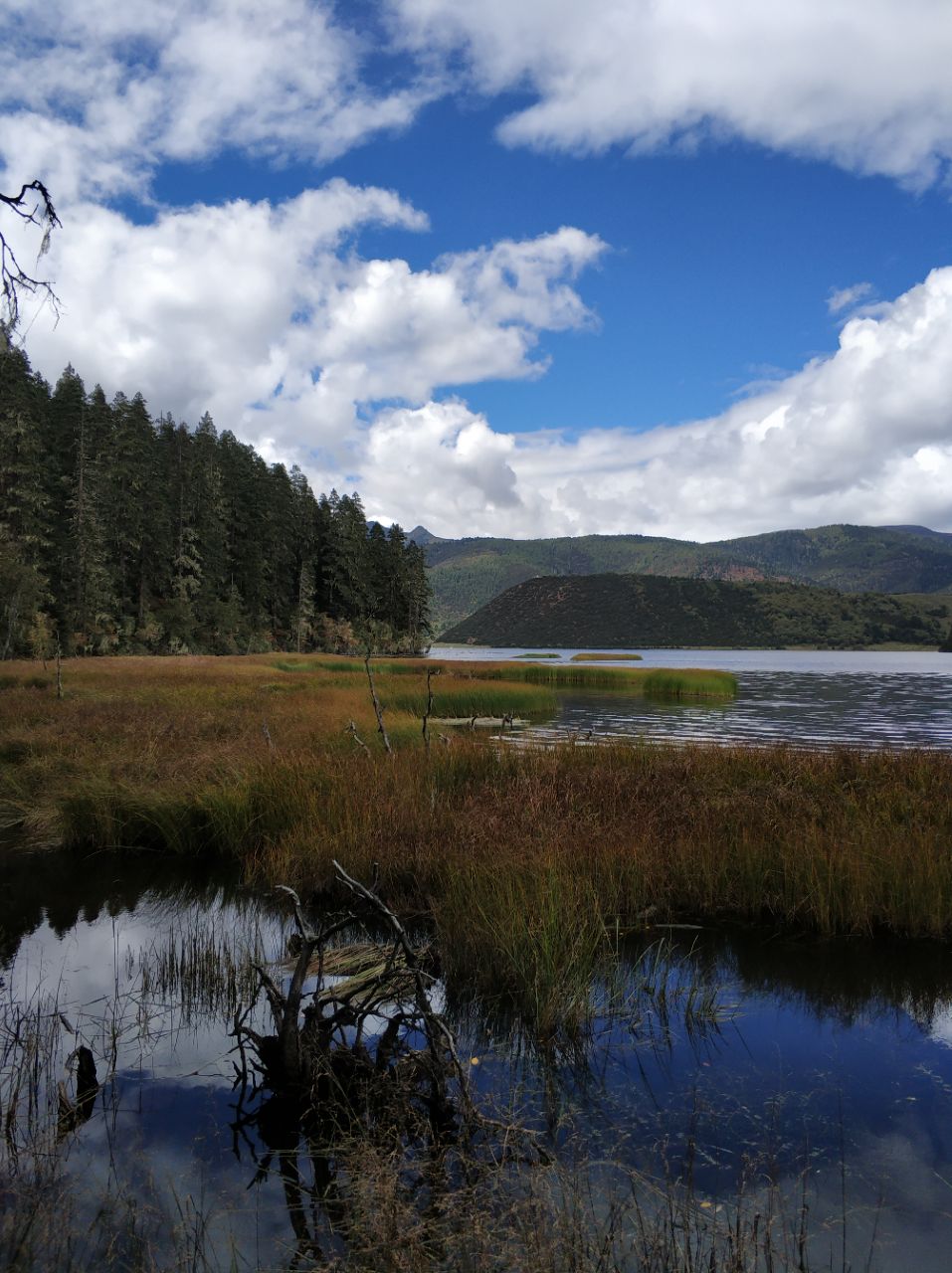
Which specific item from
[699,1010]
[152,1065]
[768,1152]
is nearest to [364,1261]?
[768,1152]

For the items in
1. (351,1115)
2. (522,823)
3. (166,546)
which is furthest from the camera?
(166,546)

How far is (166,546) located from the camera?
65.1 m

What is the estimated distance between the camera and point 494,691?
101 feet

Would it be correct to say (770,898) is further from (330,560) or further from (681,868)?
(330,560)

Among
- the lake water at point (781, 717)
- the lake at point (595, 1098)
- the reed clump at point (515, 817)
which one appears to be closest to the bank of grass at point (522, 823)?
the reed clump at point (515, 817)

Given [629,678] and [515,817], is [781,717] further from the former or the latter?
[515,817]

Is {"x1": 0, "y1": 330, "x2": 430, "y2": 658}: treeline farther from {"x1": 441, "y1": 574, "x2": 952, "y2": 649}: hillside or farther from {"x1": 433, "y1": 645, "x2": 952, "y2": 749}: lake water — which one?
{"x1": 441, "y1": 574, "x2": 952, "y2": 649}: hillside

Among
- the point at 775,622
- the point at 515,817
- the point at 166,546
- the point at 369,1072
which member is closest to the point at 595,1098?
the point at 369,1072

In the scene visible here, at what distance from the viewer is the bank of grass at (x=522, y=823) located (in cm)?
682

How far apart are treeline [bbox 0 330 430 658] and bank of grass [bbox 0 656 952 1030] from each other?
18380 mm

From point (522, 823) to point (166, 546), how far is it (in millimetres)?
63168

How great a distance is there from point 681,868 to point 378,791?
13.8 ft

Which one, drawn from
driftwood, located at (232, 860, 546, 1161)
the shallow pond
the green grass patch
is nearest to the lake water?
the green grass patch

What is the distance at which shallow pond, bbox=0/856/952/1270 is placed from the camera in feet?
12.0
